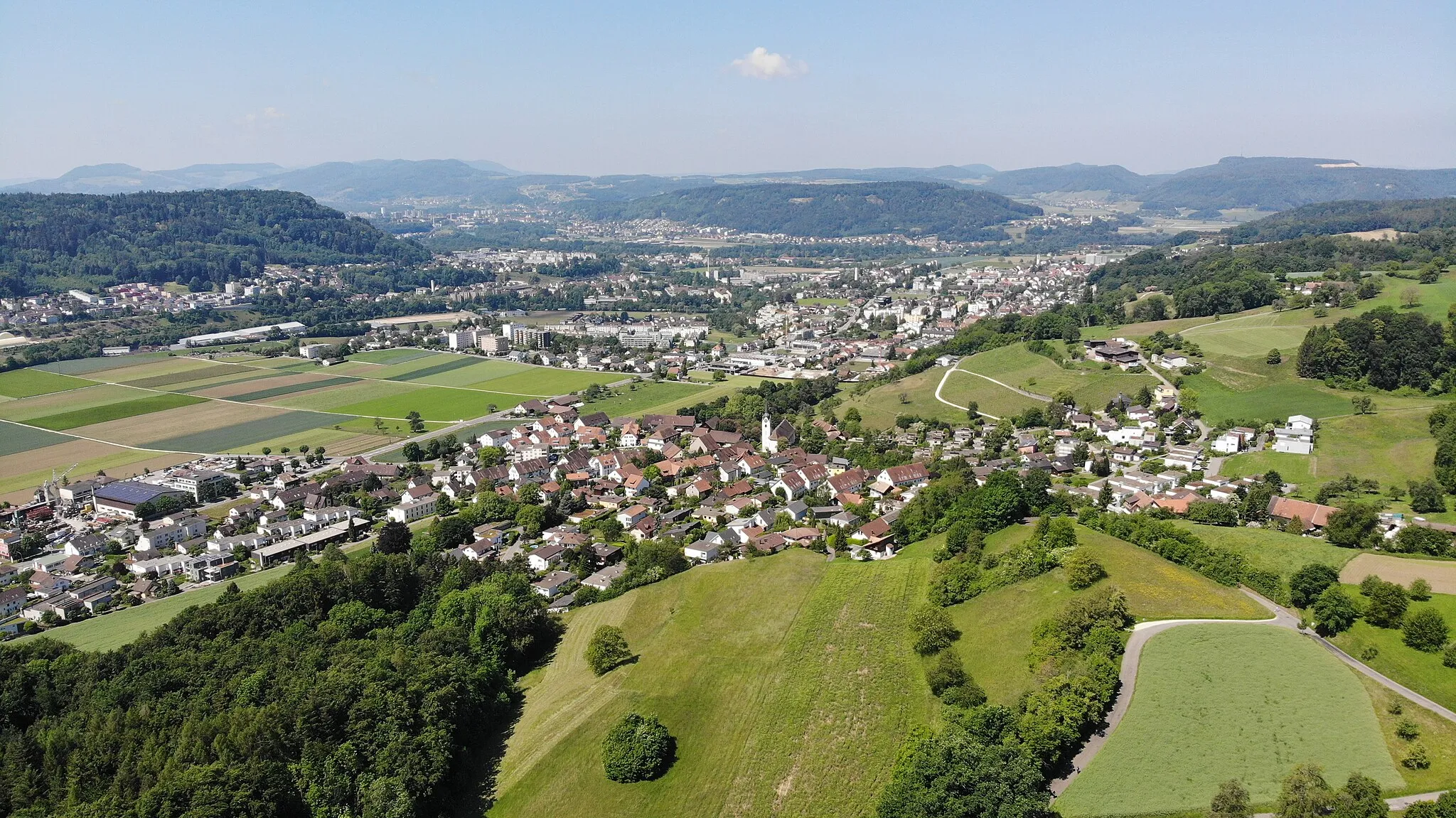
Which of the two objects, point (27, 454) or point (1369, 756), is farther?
point (27, 454)

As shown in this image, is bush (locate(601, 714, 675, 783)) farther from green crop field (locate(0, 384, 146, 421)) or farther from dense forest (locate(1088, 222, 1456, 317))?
dense forest (locate(1088, 222, 1456, 317))

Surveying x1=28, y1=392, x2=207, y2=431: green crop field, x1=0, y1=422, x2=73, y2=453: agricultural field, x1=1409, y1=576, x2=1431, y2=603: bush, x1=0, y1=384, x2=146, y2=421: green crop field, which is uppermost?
x1=1409, y1=576, x2=1431, y2=603: bush

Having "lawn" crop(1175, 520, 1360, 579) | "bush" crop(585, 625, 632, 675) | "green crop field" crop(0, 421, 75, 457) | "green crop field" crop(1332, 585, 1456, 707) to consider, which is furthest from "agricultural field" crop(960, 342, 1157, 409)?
"green crop field" crop(0, 421, 75, 457)

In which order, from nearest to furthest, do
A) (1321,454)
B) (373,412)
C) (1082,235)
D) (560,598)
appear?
(560,598) → (1321,454) → (373,412) → (1082,235)

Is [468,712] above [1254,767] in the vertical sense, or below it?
below

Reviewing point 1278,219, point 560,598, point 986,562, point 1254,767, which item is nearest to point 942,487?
point 986,562

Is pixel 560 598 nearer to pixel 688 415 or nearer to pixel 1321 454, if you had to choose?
pixel 688 415

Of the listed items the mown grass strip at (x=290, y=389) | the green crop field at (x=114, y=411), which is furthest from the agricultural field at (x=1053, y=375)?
the green crop field at (x=114, y=411)
